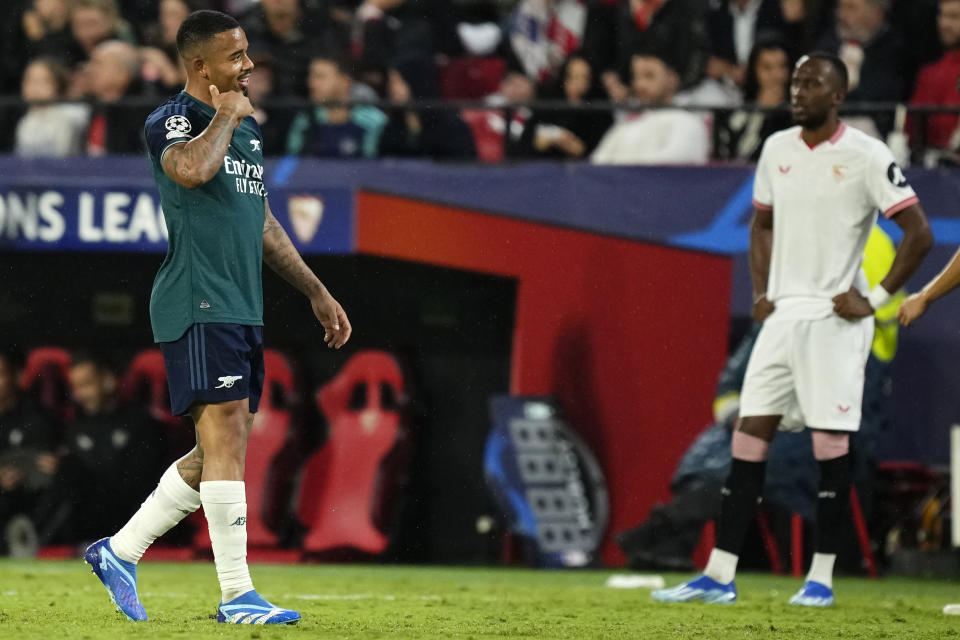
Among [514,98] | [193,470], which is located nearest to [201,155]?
[193,470]

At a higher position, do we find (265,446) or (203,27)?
(203,27)

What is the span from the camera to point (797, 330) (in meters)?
7.06

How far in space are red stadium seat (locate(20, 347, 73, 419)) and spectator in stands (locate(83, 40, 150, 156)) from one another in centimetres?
138

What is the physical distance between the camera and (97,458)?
10.8 m

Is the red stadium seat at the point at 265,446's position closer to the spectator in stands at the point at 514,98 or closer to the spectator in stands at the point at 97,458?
the spectator in stands at the point at 97,458

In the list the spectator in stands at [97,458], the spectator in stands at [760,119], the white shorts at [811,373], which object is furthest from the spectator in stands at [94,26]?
the white shorts at [811,373]

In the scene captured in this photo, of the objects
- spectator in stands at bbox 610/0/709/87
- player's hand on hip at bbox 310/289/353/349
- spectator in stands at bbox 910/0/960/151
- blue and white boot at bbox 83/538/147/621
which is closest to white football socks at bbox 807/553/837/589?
player's hand on hip at bbox 310/289/353/349

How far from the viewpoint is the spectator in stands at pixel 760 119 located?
10359 millimetres

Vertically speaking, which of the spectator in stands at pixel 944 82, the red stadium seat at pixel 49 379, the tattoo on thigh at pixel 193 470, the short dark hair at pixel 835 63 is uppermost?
the spectator in stands at pixel 944 82

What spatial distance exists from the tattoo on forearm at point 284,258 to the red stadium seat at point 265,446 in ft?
15.4

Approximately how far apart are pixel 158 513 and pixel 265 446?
5124 millimetres

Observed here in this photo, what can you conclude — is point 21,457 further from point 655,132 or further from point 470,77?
point 655,132

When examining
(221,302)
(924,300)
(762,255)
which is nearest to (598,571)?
(762,255)

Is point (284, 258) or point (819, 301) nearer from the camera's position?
point (284, 258)
